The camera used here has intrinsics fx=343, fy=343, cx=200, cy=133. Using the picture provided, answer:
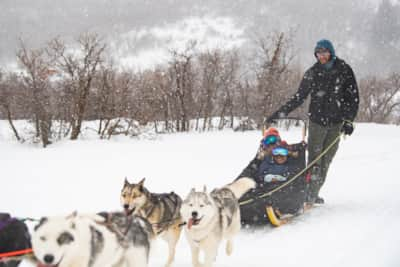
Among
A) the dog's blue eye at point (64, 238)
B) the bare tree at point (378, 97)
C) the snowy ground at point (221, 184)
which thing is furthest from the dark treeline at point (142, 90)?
the bare tree at point (378, 97)

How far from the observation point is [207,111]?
22.6 metres

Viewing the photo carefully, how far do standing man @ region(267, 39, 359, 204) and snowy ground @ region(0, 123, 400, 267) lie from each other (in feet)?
2.53

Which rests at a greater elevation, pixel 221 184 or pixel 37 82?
pixel 37 82

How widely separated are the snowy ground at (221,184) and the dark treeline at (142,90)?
1.80 metres

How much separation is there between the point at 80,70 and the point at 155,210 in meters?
11.3

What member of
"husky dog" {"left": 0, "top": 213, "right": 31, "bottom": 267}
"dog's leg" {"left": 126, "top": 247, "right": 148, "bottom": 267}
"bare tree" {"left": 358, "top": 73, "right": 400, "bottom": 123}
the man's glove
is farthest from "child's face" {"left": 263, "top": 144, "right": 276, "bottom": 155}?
"bare tree" {"left": 358, "top": 73, "right": 400, "bottom": 123}

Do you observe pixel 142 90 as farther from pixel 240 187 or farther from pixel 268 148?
pixel 240 187

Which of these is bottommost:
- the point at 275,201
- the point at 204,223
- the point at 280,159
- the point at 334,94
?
the point at 275,201

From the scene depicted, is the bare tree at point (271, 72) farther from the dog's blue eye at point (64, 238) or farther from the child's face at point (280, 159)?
the dog's blue eye at point (64, 238)

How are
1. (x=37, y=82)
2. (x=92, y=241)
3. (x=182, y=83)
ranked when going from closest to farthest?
(x=92, y=241) → (x=37, y=82) → (x=182, y=83)

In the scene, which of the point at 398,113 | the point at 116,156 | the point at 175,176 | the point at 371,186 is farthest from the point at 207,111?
the point at 398,113

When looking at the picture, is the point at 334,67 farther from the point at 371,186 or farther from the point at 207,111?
the point at 207,111

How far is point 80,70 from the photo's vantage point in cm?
1386

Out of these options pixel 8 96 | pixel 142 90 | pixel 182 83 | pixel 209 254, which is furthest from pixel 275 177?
pixel 182 83
